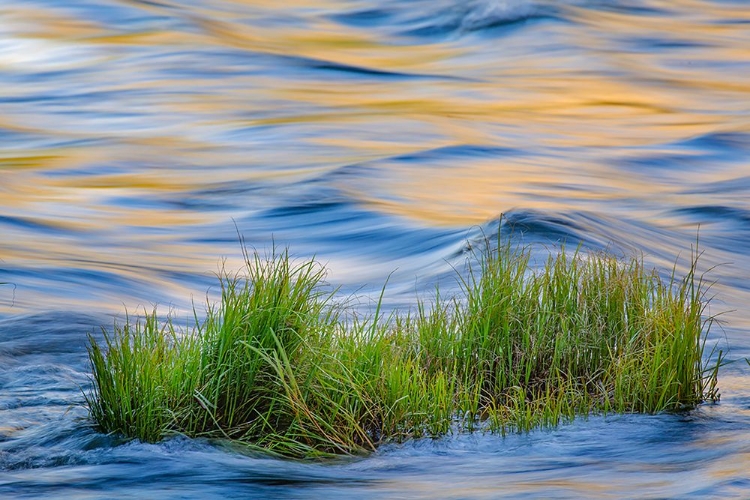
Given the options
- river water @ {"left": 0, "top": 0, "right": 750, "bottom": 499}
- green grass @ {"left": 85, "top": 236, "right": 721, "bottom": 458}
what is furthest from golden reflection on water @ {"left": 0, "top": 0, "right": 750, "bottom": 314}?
green grass @ {"left": 85, "top": 236, "right": 721, "bottom": 458}

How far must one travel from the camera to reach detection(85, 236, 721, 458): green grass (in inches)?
179

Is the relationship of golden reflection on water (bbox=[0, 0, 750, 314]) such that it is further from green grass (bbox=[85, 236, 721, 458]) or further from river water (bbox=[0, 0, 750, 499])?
green grass (bbox=[85, 236, 721, 458])

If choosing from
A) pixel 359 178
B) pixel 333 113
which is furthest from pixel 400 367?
pixel 333 113

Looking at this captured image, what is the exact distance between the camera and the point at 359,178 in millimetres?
13539

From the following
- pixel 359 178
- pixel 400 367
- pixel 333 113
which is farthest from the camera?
pixel 333 113

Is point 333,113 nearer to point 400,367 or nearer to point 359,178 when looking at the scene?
point 359,178

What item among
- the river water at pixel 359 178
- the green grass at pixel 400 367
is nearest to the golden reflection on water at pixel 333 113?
the river water at pixel 359 178

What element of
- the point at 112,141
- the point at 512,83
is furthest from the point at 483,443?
the point at 512,83

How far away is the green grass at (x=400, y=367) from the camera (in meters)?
4.54

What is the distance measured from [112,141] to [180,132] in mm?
1098

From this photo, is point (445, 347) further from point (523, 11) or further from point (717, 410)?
point (523, 11)

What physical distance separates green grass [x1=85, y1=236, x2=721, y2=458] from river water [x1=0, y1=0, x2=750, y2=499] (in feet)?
0.40

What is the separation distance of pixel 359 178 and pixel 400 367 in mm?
8935

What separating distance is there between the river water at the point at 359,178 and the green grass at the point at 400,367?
12 centimetres
